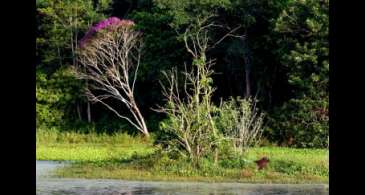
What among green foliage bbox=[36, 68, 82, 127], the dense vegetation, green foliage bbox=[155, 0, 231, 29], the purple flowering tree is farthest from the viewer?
green foliage bbox=[36, 68, 82, 127]

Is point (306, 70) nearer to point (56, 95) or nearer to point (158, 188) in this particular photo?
point (56, 95)

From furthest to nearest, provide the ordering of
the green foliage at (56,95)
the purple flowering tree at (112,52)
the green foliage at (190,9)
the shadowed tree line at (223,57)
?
the green foliage at (56,95), the purple flowering tree at (112,52), the green foliage at (190,9), the shadowed tree line at (223,57)

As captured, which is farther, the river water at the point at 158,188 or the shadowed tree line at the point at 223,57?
the shadowed tree line at the point at 223,57

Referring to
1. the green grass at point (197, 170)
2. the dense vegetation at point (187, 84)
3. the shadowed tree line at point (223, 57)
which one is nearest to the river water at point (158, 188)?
the green grass at point (197, 170)

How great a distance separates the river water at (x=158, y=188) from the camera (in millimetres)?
11367

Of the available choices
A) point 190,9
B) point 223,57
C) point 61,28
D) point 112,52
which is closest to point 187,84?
point 223,57

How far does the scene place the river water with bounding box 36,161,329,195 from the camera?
37.3 feet

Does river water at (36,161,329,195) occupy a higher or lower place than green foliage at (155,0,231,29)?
lower

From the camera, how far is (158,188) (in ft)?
39.1

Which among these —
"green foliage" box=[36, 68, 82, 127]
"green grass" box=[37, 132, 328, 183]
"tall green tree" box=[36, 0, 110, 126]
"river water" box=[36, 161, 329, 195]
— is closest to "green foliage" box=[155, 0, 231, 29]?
"tall green tree" box=[36, 0, 110, 126]

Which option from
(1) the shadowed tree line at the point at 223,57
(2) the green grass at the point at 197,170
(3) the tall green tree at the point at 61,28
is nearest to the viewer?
(2) the green grass at the point at 197,170

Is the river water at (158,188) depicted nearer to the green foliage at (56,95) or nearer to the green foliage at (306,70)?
the green foliage at (306,70)

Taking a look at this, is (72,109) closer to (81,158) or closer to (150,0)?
(150,0)

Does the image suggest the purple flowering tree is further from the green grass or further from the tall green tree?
the green grass
